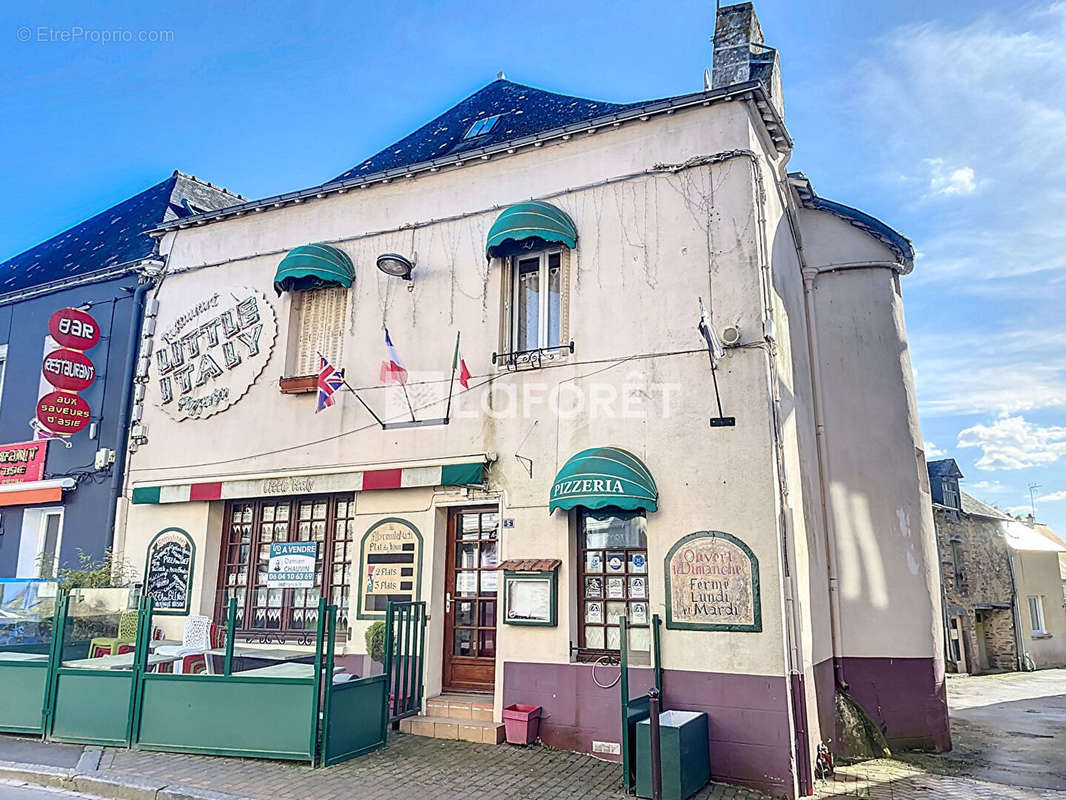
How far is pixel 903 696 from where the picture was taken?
32.6ft

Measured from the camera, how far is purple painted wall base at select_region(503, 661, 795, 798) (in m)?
6.94

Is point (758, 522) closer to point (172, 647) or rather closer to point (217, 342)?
point (172, 647)

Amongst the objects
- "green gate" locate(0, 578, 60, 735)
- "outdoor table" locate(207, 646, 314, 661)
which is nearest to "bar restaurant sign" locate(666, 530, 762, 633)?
"outdoor table" locate(207, 646, 314, 661)

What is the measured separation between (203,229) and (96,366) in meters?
2.87

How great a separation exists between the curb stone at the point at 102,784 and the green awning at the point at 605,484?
3.90 meters

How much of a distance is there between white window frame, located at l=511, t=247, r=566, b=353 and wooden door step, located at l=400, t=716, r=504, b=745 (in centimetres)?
426

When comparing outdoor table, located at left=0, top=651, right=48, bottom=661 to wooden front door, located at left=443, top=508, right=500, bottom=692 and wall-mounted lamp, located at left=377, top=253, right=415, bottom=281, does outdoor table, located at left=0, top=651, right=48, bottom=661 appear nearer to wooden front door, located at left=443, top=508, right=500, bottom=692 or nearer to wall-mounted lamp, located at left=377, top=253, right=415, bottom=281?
wooden front door, located at left=443, top=508, right=500, bottom=692

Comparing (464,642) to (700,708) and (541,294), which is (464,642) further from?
(541,294)

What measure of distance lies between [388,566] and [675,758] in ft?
13.9

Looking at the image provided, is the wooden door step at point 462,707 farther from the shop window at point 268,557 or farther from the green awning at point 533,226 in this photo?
the green awning at point 533,226

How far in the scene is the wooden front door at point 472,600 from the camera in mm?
8883

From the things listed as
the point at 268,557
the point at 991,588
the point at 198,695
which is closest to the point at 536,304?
the point at 268,557

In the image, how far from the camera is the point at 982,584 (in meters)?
24.5

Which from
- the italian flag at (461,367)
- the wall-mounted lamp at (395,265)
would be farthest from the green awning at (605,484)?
the wall-mounted lamp at (395,265)
